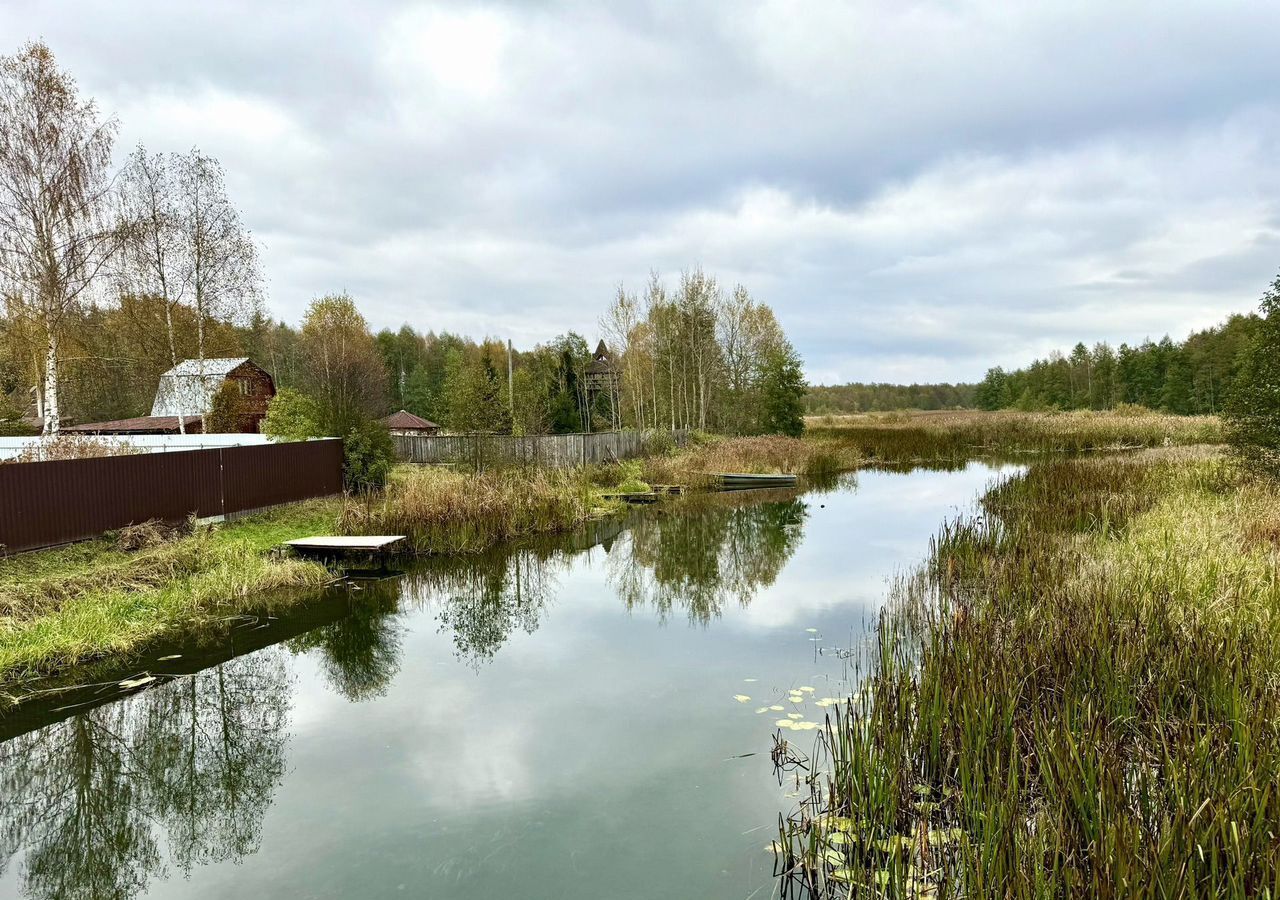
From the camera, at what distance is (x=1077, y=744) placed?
313 cm

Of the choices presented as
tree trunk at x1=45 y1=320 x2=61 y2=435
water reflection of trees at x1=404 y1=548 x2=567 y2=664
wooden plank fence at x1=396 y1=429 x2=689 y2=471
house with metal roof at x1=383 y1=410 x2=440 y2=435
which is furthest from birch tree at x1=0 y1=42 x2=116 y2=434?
Result: house with metal roof at x1=383 y1=410 x2=440 y2=435

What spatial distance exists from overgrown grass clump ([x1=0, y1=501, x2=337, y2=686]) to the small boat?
1376 centimetres

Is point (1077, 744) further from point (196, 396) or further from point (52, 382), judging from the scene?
point (196, 396)

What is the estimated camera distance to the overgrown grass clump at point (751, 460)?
68.7 feet

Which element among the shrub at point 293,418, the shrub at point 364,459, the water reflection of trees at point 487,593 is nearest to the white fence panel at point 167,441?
the shrub at point 293,418

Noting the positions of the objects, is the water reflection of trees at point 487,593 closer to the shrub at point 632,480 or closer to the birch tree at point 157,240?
the shrub at point 632,480

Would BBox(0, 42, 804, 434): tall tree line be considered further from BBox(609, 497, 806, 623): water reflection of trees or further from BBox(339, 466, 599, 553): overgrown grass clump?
BBox(609, 497, 806, 623): water reflection of trees

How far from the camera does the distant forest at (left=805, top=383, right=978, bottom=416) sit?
2586 inches

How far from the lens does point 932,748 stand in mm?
3697

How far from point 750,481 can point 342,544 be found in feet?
45.9

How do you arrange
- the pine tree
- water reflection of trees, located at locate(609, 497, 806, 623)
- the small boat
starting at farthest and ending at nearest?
1. the small boat
2. the pine tree
3. water reflection of trees, located at locate(609, 497, 806, 623)

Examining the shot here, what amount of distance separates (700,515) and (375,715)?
10.8 metres

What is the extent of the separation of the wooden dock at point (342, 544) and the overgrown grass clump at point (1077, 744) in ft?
23.9

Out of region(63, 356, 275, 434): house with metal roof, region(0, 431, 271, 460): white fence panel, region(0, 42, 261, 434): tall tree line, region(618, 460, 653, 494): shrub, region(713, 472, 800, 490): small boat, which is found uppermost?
region(0, 42, 261, 434): tall tree line
